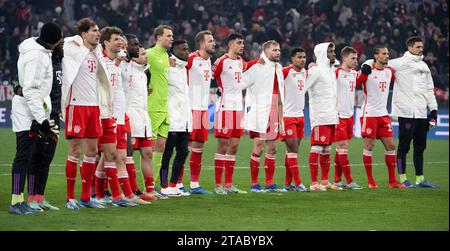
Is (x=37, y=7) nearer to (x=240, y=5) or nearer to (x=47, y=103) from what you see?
(x=240, y=5)

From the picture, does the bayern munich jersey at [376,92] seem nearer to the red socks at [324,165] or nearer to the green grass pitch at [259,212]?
the red socks at [324,165]

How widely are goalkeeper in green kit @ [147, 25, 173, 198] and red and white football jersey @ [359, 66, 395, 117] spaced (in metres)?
3.78

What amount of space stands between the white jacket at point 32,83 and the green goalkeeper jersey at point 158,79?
2.51 metres

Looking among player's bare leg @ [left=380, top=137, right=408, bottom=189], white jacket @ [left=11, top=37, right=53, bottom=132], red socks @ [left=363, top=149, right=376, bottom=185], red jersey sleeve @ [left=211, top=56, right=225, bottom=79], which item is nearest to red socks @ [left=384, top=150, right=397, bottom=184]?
player's bare leg @ [left=380, top=137, right=408, bottom=189]

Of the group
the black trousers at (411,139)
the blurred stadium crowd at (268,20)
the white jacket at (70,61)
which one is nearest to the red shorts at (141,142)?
the white jacket at (70,61)

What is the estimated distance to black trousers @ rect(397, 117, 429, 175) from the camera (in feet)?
51.1

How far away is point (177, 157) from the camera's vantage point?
1368 cm

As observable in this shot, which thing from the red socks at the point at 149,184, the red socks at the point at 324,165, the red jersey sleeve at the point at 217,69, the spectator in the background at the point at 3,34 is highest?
the spectator in the background at the point at 3,34

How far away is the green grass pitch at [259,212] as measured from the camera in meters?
10.2

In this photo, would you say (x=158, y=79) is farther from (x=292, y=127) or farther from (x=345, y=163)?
(x=345, y=163)

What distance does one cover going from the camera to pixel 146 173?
12.9 m

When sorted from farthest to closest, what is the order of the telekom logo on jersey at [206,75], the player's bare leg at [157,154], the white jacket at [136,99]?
the telekom logo on jersey at [206,75]
the player's bare leg at [157,154]
the white jacket at [136,99]

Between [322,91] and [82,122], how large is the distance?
5.05 metres

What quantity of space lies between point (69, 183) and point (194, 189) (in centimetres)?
285
